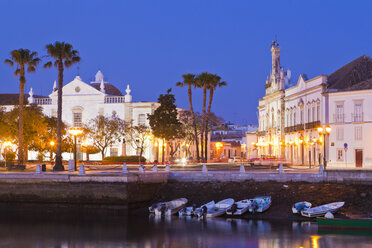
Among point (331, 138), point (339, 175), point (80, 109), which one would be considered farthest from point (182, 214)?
point (80, 109)

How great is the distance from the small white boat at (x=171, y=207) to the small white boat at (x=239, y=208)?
3364 millimetres

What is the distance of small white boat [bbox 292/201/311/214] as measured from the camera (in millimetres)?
37172

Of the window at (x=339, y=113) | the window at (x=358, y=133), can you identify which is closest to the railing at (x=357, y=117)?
the window at (x=358, y=133)

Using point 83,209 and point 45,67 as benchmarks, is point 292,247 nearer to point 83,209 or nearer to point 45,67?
point 83,209

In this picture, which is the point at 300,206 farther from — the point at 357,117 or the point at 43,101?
the point at 43,101

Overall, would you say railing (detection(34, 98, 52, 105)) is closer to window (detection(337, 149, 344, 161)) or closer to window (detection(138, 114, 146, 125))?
window (detection(138, 114, 146, 125))

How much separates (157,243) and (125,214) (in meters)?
8.58

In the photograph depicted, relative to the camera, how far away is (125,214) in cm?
4006

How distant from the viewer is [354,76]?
6931cm

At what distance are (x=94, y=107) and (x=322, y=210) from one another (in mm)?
63884

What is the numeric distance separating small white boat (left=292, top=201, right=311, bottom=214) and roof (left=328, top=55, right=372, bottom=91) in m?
30.4

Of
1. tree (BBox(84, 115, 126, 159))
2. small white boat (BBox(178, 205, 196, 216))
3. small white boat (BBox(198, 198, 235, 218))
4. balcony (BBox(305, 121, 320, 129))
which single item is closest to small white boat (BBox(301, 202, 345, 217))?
small white boat (BBox(198, 198, 235, 218))

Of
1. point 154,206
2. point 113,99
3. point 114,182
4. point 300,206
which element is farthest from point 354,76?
point 113,99

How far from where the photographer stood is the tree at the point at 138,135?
293ft
